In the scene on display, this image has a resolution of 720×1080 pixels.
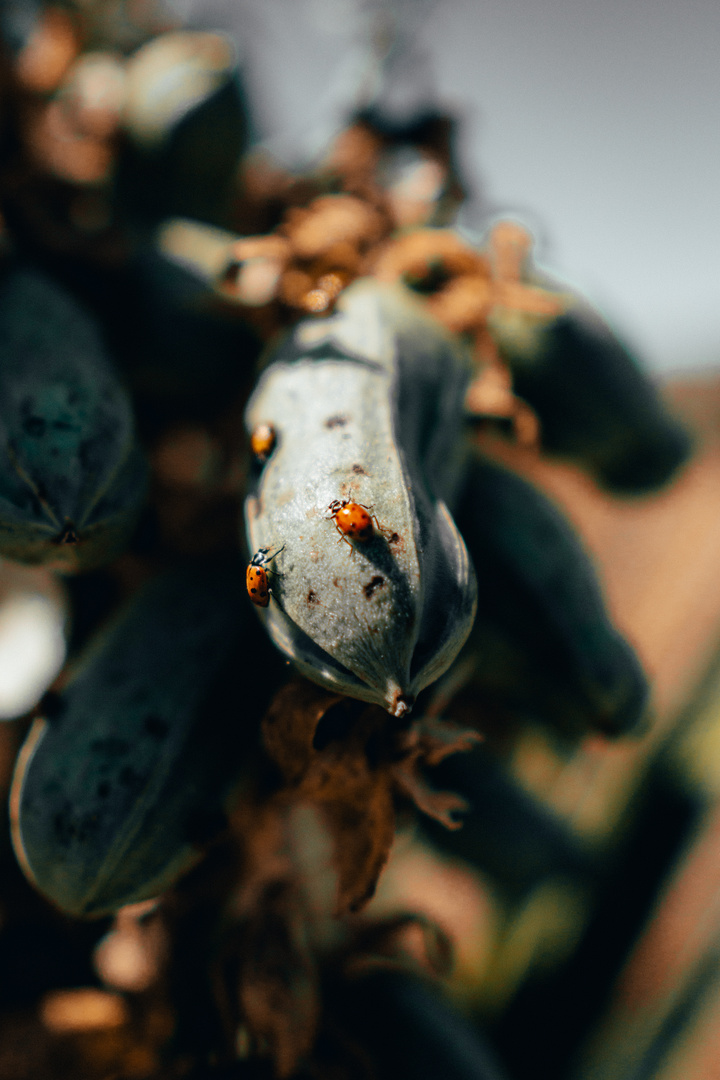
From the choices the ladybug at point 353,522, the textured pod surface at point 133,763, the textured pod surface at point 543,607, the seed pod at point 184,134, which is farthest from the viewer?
the seed pod at point 184,134

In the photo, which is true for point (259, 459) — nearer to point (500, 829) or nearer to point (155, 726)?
point (155, 726)

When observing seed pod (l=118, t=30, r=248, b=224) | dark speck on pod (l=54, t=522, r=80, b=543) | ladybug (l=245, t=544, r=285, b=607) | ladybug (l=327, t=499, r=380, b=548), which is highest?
seed pod (l=118, t=30, r=248, b=224)

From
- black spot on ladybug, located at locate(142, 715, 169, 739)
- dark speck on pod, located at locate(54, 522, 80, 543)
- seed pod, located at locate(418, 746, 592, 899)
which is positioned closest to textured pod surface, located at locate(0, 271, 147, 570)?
dark speck on pod, located at locate(54, 522, 80, 543)

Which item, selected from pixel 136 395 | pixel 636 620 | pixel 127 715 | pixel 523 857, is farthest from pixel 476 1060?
pixel 636 620

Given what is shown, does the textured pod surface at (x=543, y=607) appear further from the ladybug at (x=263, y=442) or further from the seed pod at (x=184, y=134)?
the seed pod at (x=184, y=134)

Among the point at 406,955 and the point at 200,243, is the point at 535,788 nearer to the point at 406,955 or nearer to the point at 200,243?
the point at 406,955

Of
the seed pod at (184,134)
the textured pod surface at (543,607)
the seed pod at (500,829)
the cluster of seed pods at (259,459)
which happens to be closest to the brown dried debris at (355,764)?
the cluster of seed pods at (259,459)

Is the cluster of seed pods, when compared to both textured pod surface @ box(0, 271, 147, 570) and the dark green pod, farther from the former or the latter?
the dark green pod
